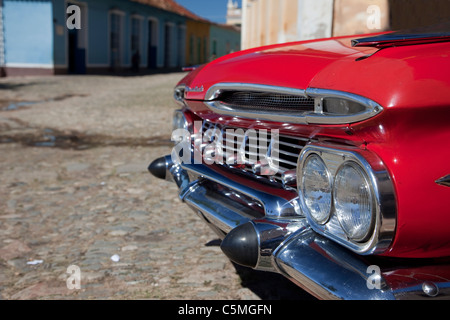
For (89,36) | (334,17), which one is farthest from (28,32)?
(334,17)

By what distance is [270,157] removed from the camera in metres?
1.99

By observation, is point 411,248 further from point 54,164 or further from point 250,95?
point 54,164

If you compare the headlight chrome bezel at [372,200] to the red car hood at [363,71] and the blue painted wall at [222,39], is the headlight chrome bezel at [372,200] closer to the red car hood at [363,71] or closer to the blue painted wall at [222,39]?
the red car hood at [363,71]

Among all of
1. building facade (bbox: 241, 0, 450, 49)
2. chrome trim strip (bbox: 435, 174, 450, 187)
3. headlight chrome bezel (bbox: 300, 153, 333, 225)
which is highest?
building facade (bbox: 241, 0, 450, 49)

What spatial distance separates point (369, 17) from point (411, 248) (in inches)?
171

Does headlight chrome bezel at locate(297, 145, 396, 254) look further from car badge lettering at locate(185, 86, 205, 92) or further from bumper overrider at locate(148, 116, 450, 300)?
car badge lettering at locate(185, 86, 205, 92)

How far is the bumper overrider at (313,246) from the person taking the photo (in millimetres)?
1318

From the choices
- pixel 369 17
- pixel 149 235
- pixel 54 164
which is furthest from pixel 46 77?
pixel 149 235

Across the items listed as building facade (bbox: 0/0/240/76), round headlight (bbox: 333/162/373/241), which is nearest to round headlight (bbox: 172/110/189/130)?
round headlight (bbox: 333/162/373/241)

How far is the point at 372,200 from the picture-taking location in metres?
1.36

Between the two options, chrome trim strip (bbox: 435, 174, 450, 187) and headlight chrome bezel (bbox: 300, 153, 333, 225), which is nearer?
chrome trim strip (bbox: 435, 174, 450, 187)

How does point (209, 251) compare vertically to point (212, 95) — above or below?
below

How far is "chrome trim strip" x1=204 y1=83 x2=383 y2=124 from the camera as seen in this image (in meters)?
1.37

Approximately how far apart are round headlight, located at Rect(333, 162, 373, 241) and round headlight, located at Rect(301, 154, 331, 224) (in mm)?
52
